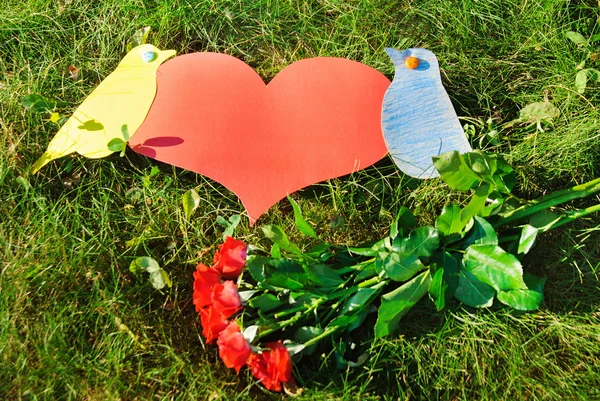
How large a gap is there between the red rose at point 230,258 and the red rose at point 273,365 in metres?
0.19

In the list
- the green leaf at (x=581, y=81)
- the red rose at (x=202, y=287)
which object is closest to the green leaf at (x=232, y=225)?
the red rose at (x=202, y=287)

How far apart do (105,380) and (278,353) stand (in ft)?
1.33

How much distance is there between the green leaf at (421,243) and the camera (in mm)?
1391

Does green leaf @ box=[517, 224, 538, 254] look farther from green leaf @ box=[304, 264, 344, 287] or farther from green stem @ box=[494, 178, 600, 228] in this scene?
green leaf @ box=[304, 264, 344, 287]

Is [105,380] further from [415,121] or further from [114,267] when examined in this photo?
[415,121]

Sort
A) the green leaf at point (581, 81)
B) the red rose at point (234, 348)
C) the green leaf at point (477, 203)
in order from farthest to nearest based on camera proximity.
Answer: the green leaf at point (581, 81) < the green leaf at point (477, 203) < the red rose at point (234, 348)

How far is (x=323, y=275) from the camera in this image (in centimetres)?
139

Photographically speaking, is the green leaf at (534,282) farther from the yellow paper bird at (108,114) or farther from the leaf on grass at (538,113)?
the yellow paper bird at (108,114)

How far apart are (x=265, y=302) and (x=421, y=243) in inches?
14.5

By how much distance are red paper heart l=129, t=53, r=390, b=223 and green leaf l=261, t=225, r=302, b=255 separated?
0.13 metres

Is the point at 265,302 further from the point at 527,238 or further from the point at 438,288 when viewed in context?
the point at 527,238

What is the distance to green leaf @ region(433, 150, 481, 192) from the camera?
→ 4.54ft

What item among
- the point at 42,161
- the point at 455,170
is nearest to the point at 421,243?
the point at 455,170

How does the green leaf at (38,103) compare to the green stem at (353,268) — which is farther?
the green leaf at (38,103)
